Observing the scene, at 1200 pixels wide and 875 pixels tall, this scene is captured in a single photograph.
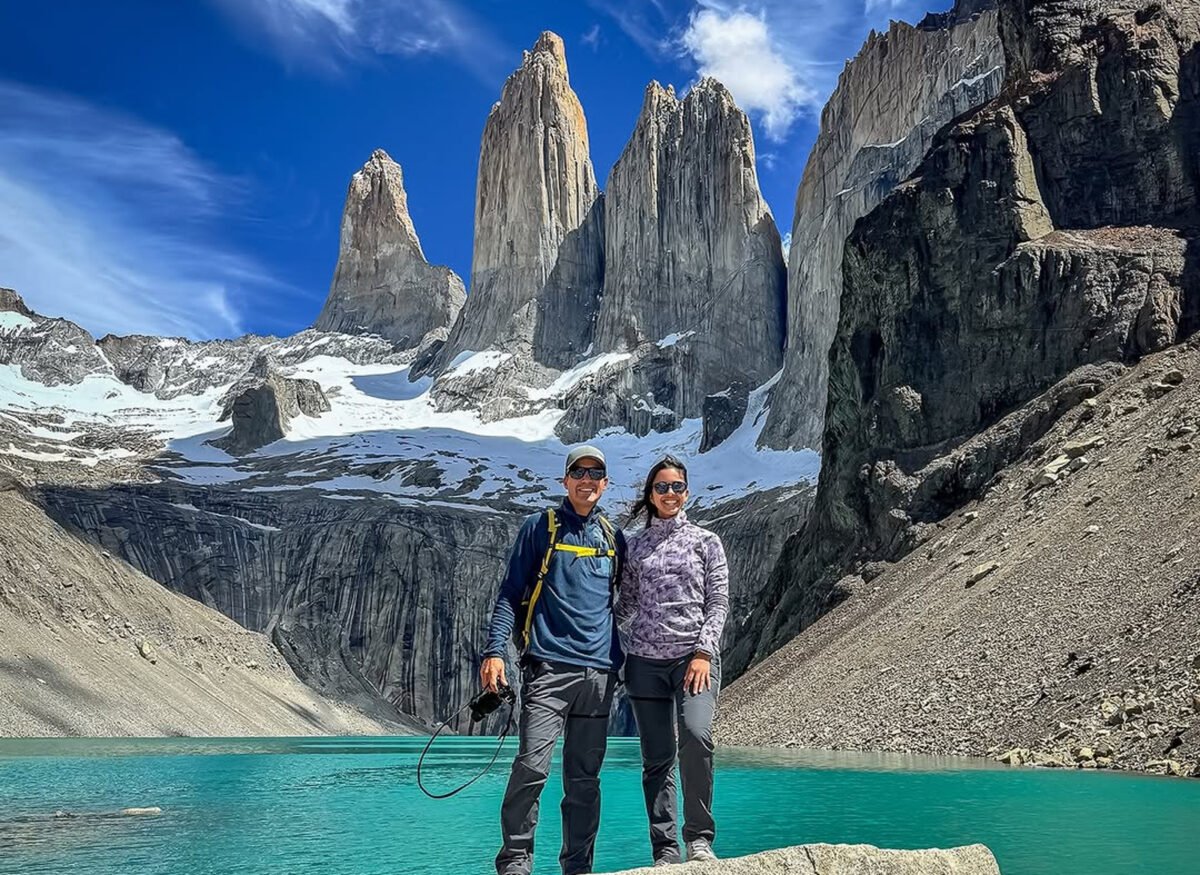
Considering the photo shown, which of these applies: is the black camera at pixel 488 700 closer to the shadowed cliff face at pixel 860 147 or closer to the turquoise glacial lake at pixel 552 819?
the turquoise glacial lake at pixel 552 819

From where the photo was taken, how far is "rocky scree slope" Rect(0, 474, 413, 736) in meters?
48.9

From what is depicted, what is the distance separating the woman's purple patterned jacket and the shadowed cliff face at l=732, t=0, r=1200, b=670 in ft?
144

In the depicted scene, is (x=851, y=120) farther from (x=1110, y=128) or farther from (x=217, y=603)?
(x=217, y=603)

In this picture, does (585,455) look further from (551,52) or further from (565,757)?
(551,52)

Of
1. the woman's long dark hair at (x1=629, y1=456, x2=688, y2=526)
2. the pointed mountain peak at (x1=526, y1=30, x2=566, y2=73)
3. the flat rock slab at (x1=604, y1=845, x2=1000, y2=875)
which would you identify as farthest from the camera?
the pointed mountain peak at (x1=526, y1=30, x2=566, y2=73)

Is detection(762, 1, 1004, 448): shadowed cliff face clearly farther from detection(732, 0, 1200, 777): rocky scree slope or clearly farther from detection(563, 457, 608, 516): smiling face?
detection(563, 457, 608, 516): smiling face

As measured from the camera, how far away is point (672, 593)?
24.9 feet

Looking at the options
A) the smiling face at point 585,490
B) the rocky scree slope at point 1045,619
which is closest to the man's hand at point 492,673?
the smiling face at point 585,490

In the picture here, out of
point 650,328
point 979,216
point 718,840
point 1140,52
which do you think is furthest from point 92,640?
point 650,328

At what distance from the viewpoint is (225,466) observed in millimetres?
151000

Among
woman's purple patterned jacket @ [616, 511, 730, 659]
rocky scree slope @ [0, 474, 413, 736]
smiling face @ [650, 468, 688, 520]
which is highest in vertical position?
smiling face @ [650, 468, 688, 520]

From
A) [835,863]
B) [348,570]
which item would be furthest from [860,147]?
[835,863]

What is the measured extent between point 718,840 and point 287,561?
11447cm

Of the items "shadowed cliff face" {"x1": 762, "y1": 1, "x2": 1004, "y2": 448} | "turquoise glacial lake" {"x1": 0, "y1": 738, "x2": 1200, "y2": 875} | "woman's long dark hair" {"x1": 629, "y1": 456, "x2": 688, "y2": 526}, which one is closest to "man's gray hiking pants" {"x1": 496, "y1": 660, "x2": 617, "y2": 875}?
"woman's long dark hair" {"x1": 629, "y1": 456, "x2": 688, "y2": 526}
